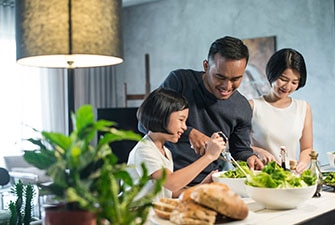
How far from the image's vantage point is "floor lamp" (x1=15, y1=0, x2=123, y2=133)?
1.21 metres

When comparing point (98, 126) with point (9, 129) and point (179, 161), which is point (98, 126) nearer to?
point (179, 161)

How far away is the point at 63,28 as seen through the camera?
1.21 meters

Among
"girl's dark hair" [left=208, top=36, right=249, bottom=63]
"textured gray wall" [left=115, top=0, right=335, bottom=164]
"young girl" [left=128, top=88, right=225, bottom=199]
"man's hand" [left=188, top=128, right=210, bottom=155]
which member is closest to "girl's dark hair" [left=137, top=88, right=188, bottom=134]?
"young girl" [left=128, top=88, right=225, bottom=199]

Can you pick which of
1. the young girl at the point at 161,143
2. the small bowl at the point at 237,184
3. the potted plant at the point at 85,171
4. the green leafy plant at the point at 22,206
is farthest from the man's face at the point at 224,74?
the potted plant at the point at 85,171

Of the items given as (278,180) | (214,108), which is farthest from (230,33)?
(278,180)

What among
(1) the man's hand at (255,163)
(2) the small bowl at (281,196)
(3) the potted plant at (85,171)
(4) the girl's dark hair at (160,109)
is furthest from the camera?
(1) the man's hand at (255,163)

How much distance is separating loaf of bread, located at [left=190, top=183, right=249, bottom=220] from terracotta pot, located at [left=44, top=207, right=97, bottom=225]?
34 cm

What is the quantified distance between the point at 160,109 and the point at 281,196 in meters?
0.59

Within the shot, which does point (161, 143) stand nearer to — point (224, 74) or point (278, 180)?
point (224, 74)

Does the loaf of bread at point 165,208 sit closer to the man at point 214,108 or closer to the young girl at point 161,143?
the young girl at point 161,143

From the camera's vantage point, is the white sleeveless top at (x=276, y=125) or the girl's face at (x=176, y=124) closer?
the girl's face at (x=176, y=124)

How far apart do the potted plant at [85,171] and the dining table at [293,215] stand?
34 centimetres

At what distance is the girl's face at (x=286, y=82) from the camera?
2.15m

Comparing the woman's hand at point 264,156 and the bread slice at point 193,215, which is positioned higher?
the bread slice at point 193,215
